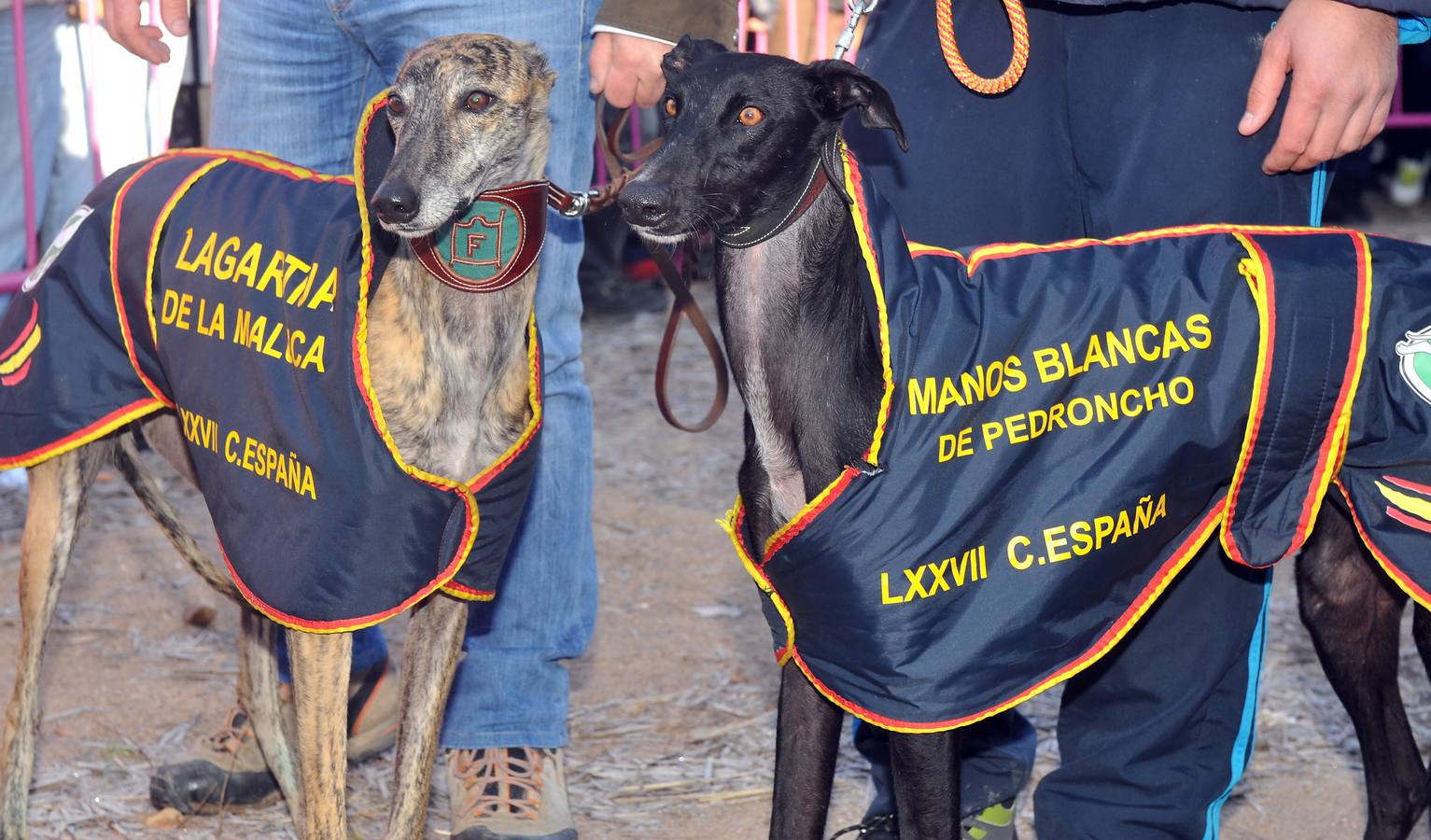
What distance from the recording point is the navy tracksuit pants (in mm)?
2330

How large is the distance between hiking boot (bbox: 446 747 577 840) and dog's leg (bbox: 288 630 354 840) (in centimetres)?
42

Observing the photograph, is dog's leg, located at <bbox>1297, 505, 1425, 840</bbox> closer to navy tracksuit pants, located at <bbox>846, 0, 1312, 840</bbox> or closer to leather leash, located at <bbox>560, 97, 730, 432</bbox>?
navy tracksuit pants, located at <bbox>846, 0, 1312, 840</bbox>

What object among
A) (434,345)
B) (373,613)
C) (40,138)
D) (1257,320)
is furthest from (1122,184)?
(40,138)

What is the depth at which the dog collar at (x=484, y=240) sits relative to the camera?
2363 millimetres

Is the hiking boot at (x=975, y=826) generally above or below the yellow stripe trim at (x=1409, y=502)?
below

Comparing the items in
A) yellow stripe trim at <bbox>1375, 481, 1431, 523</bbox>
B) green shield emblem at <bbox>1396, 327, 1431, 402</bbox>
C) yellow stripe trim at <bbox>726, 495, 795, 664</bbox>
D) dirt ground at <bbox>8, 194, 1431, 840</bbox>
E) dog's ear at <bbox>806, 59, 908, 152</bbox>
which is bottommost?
dirt ground at <bbox>8, 194, 1431, 840</bbox>

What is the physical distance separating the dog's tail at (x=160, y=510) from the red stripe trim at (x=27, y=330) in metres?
0.25

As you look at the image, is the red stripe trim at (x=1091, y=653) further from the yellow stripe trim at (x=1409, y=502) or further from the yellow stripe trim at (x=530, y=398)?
the yellow stripe trim at (x=530, y=398)

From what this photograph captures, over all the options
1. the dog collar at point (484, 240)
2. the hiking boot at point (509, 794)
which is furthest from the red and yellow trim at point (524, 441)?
the hiking boot at point (509, 794)

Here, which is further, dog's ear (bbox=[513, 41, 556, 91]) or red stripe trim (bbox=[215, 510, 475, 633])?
dog's ear (bbox=[513, 41, 556, 91])

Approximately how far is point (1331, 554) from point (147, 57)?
224 centimetres

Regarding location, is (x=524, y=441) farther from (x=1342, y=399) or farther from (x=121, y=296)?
(x=1342, y=399)

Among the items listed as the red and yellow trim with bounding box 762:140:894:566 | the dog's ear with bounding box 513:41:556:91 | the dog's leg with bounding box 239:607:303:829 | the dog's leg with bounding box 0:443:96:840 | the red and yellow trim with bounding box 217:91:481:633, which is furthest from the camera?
the dog's leg with bounding box 239:607:303:829

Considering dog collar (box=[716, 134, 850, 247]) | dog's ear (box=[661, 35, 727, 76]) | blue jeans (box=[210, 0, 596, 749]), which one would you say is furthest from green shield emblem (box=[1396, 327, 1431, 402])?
blue jeans (box=[210, 0, 596, 749])
